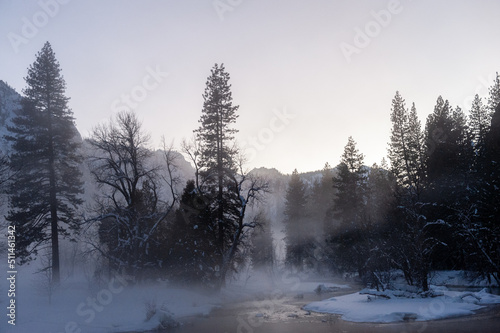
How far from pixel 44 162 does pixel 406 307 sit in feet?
87.5

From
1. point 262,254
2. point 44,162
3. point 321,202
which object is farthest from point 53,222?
point 321,202

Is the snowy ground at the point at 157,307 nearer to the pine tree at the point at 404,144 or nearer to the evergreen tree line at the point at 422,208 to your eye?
the evergreen tree line at the point at 422,208

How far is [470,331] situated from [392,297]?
7.81m

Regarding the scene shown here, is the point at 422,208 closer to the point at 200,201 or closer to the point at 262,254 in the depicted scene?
the point at 200,201

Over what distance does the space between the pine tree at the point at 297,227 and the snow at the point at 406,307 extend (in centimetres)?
3030

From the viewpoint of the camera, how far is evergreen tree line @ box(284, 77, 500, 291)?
2653 centimetres

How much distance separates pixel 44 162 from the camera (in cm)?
2633

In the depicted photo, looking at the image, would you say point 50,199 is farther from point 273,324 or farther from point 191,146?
point 273,324

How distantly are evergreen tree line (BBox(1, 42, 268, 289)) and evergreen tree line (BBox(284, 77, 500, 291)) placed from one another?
12.2m

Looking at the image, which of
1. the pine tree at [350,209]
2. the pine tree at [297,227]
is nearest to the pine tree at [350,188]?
the pine tree at [350,209]

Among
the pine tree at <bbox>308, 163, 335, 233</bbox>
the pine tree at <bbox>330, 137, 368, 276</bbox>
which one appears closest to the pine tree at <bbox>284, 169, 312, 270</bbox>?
the pine tree at <bbox>308, 163, 335, 233</bbox>

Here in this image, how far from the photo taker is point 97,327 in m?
19.5

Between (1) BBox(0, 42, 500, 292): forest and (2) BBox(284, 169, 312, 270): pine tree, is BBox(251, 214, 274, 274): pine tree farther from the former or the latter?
(1) BBox(0, 42, 500, 292): forest

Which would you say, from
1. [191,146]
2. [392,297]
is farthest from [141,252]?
[392,297]
